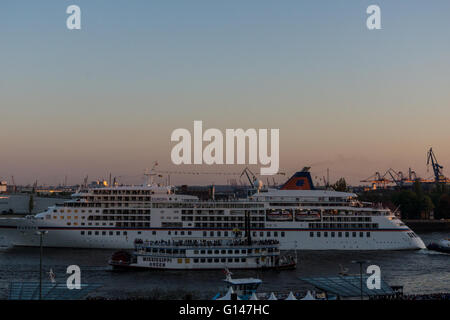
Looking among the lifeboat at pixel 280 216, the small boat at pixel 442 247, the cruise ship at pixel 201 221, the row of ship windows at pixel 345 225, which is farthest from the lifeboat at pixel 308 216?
the small boat at pixel 442 247

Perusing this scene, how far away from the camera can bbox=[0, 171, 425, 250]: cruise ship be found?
183 feet

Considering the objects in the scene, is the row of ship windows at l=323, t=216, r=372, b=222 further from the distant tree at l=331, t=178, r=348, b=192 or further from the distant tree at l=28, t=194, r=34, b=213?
the distant tree at l=28, t=194, r=34, b=213

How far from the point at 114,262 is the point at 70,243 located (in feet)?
49.2

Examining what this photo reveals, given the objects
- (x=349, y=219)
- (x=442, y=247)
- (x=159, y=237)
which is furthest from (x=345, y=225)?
(x=159, y=237)

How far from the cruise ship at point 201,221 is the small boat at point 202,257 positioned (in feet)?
38.1

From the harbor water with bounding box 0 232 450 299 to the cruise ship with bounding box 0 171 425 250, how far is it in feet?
5.52

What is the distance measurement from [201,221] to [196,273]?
598 inches

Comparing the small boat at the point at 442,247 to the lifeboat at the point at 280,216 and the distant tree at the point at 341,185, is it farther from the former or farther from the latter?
the distant tree at the point at 341,185

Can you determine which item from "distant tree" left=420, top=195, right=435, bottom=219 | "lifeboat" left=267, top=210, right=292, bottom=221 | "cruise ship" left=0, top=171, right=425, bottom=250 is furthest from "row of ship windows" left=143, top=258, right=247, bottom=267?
"distant tree" left=420, top=195, right=435, bottom=219

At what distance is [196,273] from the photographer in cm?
4225

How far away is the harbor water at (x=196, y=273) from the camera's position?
3538 centimetres
